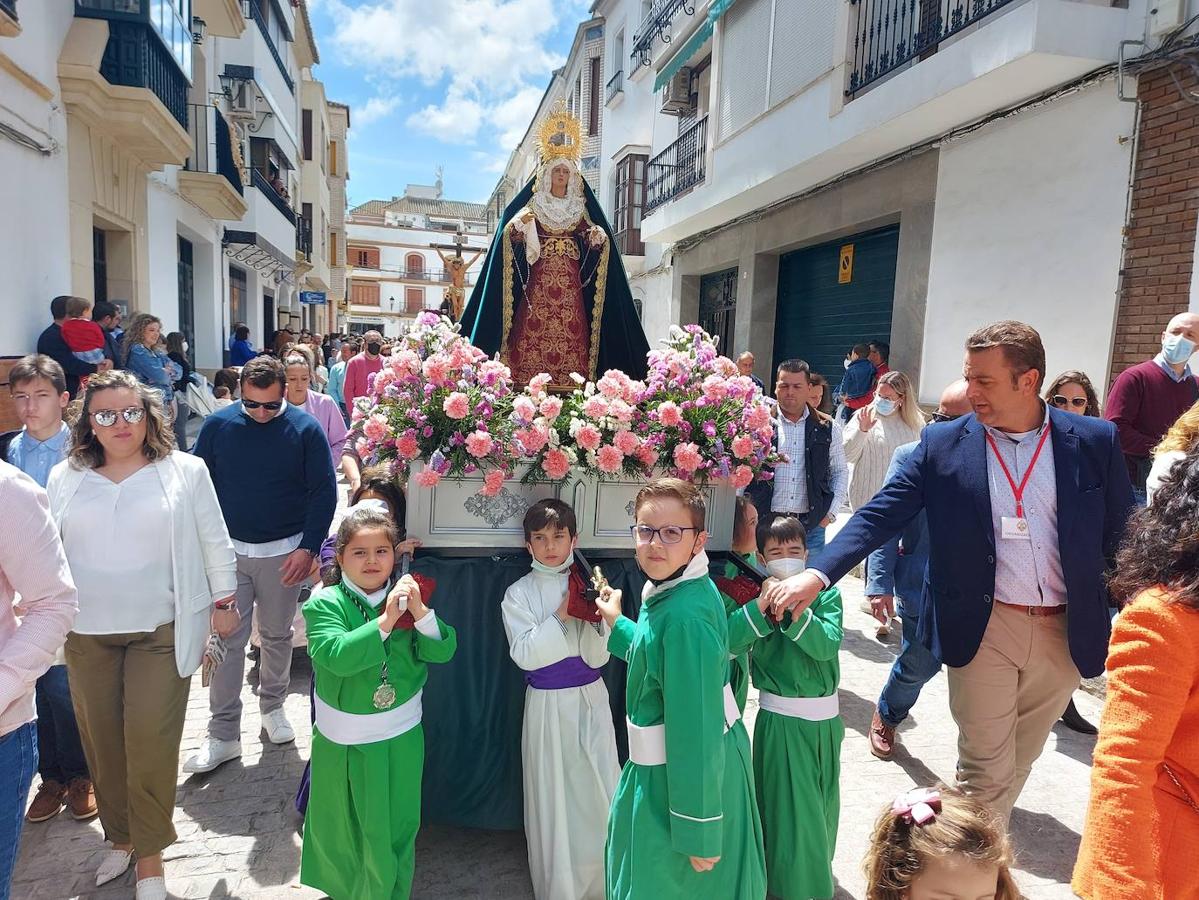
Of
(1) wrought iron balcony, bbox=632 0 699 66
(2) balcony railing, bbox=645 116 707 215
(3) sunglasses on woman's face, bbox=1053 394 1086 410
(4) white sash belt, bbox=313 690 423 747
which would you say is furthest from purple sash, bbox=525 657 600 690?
(1) wrought iron balcony, bbox=632 0 699 66

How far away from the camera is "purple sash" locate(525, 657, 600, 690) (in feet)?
9.29

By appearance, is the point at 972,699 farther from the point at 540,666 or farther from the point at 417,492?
the point at 417,492

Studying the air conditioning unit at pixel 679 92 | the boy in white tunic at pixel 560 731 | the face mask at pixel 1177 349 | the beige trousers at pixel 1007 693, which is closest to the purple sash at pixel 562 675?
the boy in white tunic at pixel 560 731

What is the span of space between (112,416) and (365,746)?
138 centimetres

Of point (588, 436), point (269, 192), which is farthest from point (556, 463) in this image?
point (269, 192)

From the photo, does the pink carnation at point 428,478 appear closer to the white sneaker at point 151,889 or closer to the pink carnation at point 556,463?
the pink carnation at point 556,463

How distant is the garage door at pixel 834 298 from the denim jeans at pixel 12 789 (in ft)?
28.7

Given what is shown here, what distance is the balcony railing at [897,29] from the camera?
7.29 metres

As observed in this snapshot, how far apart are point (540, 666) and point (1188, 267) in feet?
18.0

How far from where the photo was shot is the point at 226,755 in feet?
11.9

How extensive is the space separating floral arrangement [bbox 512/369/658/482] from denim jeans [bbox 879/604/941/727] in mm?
1657

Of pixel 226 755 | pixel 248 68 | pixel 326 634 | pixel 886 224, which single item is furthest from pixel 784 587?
pixel 248 68

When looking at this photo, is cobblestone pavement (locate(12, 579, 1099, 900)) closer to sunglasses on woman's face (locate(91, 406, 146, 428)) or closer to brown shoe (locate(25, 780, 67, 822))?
brown shoe (locate(25, 780, 67, 822))

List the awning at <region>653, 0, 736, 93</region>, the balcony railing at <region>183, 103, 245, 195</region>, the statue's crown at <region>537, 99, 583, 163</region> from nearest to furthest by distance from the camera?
the statue's crown at <region>537, 99, 583, 163</region>, the awning at <region>653, 0, 736, 93</region>, the balcony railing at <region>183, 103, 245, 195</region>
